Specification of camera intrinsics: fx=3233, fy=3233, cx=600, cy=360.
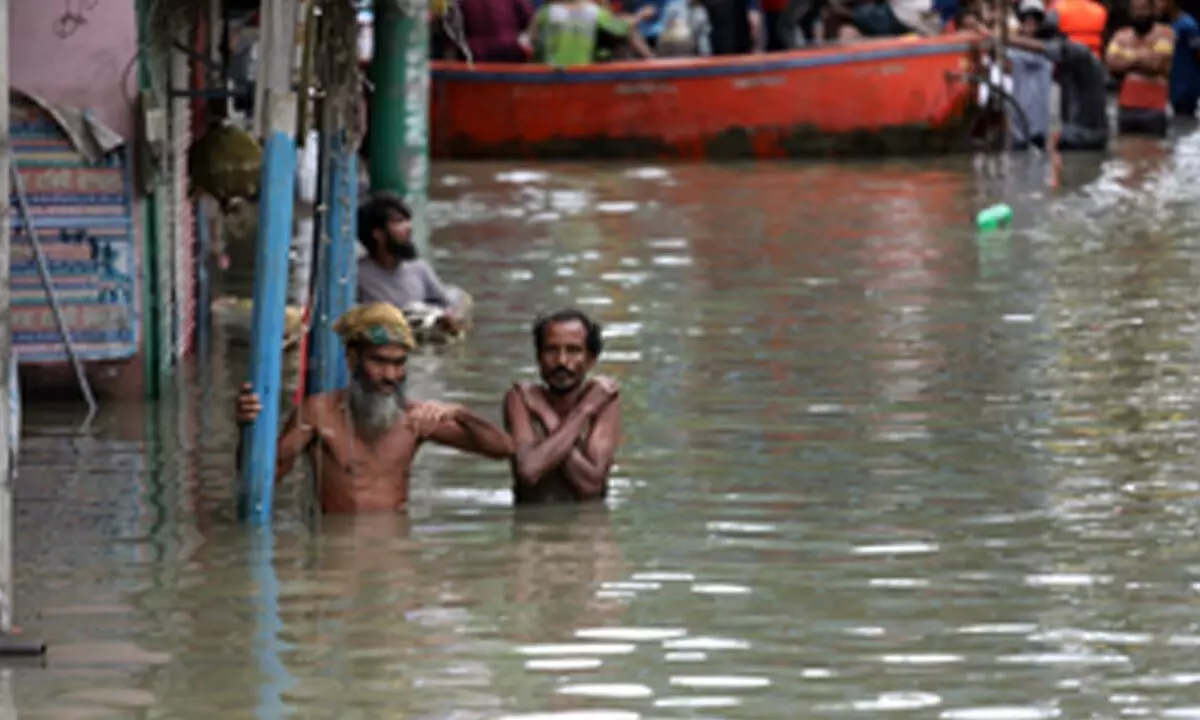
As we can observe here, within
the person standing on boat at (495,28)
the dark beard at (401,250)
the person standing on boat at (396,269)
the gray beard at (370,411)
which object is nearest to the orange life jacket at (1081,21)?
the person standing on boat at (495,28)

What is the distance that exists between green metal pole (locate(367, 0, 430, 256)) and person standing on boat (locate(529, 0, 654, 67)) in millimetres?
4685

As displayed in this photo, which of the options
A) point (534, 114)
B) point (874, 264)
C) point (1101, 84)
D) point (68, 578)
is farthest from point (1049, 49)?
point (68, 578)

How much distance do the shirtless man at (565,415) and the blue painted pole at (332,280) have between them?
5.99ft

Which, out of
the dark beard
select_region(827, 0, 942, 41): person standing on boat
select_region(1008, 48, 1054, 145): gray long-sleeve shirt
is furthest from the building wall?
select_region(827, 0, 942, 41): person standing on boat

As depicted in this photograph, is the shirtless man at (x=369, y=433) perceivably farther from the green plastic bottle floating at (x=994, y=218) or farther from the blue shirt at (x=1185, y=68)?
the blue shirt at (x=1185, y=68)

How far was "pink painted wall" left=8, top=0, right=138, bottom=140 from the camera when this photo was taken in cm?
1373

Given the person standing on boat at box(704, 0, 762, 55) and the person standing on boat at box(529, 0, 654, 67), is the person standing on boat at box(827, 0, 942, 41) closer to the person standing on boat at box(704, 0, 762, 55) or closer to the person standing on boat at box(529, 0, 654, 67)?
the person standing on boat at box(704, 0, 762, 55)

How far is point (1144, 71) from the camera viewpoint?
103 ft

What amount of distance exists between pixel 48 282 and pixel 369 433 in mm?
3202

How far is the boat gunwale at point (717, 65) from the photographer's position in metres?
29.3

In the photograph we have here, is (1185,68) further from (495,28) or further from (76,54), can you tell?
(76,54)

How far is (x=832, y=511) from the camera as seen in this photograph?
1145 centimetres

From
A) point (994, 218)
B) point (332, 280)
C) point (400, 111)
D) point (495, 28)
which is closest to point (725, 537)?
point (332, 280)

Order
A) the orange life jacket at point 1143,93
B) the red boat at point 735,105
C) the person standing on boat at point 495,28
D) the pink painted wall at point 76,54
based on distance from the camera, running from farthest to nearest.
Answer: the orange life jacket at point 1143,93, the person standing on boat at point 495,28, the red boat at point 735,105, the pink painted wall at point 76,54
